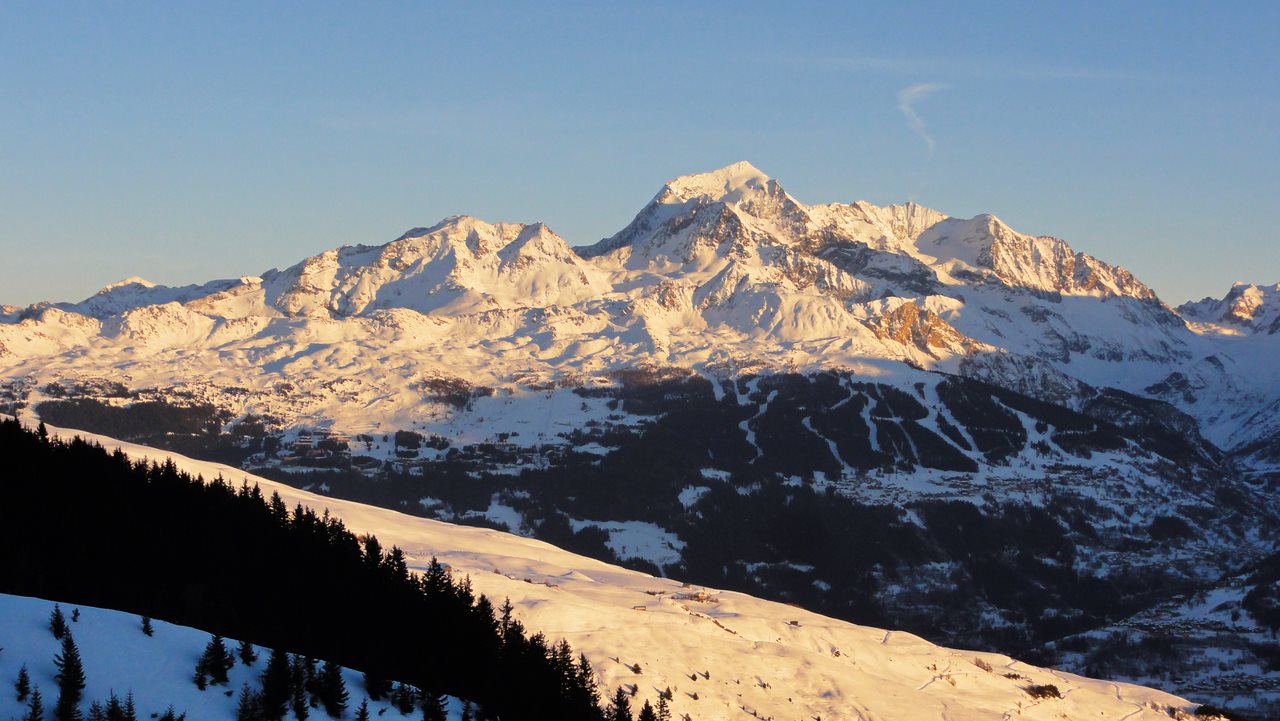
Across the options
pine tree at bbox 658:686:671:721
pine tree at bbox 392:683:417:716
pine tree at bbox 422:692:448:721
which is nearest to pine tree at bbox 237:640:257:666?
pine tree at bbox 392:683:417:716

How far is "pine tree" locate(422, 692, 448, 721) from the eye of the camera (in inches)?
3757

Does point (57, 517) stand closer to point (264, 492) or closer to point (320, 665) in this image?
point (320, 665)

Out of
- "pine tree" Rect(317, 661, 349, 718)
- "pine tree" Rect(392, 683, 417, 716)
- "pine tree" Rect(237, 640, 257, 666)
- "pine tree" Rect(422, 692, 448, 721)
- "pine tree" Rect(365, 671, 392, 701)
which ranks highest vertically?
"pine tree" Rect(237, 640, 257, 666)

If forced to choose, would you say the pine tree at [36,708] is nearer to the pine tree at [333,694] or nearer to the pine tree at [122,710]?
the pine tree at [122,710]

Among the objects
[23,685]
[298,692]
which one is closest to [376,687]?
[298,692]

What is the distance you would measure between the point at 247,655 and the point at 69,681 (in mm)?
12875

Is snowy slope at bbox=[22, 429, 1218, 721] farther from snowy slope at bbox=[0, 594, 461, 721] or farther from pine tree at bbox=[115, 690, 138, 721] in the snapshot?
pine tree at bbox=[115, 690, 138, 721]

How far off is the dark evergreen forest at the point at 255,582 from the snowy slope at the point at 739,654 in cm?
985

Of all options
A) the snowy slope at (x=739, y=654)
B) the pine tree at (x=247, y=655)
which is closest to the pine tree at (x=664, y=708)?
the snowy slope at (x=739, y=654)

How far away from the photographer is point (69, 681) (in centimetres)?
7819

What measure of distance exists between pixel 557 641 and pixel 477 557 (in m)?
41.0

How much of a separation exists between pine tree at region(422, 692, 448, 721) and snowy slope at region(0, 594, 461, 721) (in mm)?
6091

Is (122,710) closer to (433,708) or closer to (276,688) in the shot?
(276,688)

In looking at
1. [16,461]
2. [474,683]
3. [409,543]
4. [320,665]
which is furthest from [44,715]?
[409,543]
